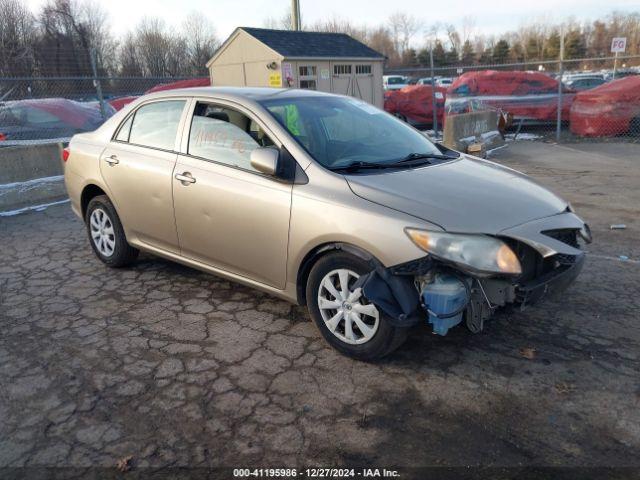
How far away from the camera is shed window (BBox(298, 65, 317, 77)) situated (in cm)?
1597

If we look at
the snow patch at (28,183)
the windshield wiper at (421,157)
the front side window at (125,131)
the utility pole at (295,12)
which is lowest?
the snow patch at (28,183)

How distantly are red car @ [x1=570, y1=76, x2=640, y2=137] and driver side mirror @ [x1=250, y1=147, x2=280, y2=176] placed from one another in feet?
41.6

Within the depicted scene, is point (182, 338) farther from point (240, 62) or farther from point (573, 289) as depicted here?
point (240, 62)

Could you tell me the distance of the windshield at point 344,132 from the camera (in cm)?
381

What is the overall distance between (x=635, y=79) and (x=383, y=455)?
45.7 feet

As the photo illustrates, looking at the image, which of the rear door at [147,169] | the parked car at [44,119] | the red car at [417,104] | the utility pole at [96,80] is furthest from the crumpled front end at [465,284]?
the red car at [417,104]

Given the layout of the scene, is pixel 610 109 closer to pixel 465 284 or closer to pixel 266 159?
pixel 465 284

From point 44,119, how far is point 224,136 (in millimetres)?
9082

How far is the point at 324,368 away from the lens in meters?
3.37

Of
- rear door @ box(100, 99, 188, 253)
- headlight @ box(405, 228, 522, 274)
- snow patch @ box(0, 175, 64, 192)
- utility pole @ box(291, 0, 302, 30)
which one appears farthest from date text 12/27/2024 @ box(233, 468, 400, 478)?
utility pole @ box(291, 0, 302, 30)

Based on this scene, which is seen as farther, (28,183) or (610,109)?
(610,109)

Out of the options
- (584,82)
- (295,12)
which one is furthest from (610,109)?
(584,82)

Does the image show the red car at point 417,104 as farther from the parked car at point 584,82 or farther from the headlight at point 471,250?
the headlight at point 471,250

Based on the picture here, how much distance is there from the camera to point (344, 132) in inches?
163
